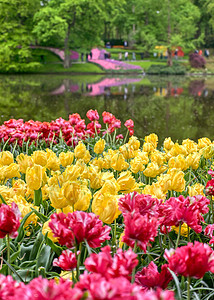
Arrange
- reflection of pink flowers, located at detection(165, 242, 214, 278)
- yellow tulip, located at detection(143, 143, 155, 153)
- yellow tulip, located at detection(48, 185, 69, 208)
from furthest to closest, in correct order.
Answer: yellow tulip, located at detection(143, 143, 155, 153) → yellow tulip, located at detection(48, 185, 69, 208) → reflection of pink flowers, located at detection(165, 242, 214, 278)

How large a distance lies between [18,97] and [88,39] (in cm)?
1983

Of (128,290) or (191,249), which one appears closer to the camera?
(128,290)

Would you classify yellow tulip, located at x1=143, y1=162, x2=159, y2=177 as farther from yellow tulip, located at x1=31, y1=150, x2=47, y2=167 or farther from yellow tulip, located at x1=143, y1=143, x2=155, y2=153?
yellow tulip, located at x1=143, y1=143, x2=155, y2=153

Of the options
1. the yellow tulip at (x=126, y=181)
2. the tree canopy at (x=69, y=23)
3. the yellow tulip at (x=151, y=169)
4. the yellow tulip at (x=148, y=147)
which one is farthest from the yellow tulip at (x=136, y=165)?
the tree canopy at (x=69, y=23)

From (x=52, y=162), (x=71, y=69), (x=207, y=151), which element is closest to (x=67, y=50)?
(x=71, y=69)

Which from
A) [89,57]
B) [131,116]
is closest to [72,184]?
[131,116]

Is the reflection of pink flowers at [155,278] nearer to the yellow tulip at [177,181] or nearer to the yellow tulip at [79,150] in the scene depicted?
the yellow tulip at [177,181]

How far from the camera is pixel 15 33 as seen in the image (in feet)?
101

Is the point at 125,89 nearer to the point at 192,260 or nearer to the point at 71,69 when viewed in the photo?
the point at 71,69

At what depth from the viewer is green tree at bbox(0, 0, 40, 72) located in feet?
93.3

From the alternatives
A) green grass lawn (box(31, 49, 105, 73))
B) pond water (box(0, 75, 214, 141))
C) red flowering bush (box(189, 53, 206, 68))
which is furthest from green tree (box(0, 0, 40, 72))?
pond water (box(0, 75, 214, 141))

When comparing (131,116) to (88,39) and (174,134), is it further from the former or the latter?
(88,39)

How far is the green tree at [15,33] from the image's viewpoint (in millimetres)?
28438

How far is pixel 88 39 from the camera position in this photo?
102 feet
